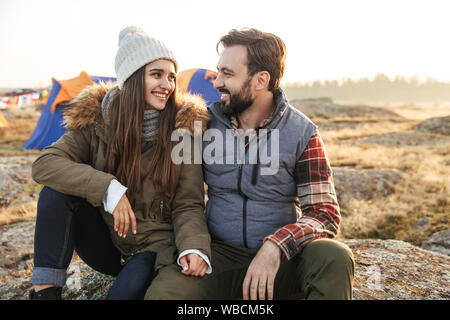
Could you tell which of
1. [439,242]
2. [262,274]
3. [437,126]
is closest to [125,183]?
[262,274]

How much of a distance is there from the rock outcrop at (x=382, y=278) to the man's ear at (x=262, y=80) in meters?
1.68

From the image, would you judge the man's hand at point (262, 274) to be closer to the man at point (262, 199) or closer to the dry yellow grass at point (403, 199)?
Answer: the man at point (262, 199)

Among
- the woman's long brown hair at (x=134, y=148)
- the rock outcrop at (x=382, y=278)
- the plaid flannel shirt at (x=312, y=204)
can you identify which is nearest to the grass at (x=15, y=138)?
the rock outcrop at (x=382, y=278)

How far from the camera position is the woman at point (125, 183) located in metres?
2.17

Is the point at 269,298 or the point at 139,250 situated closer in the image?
the point at 269,298

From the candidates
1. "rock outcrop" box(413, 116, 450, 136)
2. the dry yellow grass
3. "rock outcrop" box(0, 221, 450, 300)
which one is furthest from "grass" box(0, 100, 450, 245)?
"rock outcrop" box(413, 116, 450, 136)

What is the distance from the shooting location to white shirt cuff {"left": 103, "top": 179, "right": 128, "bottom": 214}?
2.18 metres

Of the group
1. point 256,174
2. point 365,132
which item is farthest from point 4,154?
point 365,132

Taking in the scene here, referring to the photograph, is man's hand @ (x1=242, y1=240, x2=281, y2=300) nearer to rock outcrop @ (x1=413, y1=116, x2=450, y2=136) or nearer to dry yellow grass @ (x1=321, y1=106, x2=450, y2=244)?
dry yellow grass @ (x1=321, y1=106, x2=450, y2=244)

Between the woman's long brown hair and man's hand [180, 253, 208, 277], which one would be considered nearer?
man's hand [180, 253, 208, 277]

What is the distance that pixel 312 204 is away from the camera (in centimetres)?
233

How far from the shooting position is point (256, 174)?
2418 millimetres
